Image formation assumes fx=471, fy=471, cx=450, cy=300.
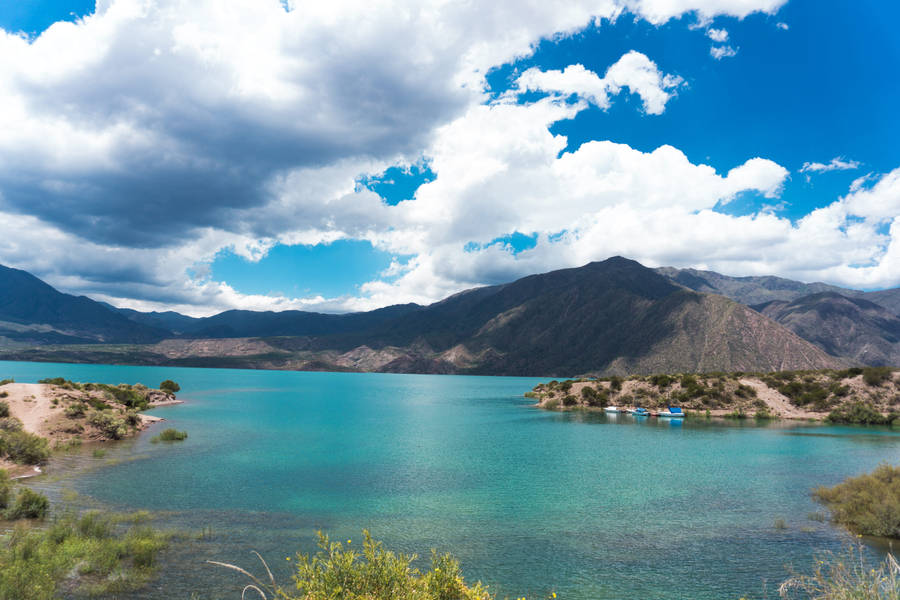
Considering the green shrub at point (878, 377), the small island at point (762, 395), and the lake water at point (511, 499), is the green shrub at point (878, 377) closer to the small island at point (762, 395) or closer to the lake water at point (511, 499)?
the small island at point (762, 395)

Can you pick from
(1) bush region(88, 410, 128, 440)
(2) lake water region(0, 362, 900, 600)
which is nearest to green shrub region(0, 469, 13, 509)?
(2) lake water region(0, 362, 900, 600)

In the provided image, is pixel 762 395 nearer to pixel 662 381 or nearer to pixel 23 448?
pixel 662 381

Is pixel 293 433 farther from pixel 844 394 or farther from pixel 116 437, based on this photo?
pixel 844 394

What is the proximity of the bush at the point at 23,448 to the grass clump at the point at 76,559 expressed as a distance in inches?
769

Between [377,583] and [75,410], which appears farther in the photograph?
[75,410]

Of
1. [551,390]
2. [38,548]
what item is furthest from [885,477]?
[551,390]

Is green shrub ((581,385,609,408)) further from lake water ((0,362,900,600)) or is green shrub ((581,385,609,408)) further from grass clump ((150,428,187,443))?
grass clump ((150,428,187,443))

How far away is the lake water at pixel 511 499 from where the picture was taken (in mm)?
18609

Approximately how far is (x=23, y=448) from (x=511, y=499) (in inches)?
1438

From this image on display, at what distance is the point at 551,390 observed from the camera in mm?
115938

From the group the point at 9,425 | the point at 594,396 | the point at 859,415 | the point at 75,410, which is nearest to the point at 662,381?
the point at 594,396

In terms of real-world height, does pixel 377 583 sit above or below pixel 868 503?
above

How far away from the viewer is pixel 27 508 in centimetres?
2236

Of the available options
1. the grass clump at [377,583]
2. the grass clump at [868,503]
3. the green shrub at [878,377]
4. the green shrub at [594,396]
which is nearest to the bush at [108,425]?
the grass clump at [377,583]
